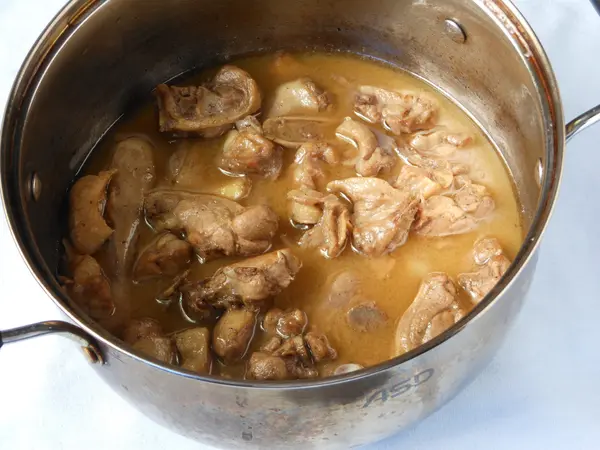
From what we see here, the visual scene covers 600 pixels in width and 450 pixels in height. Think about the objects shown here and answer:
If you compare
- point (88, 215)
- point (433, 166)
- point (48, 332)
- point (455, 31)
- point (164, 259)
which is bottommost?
point (48, 332)

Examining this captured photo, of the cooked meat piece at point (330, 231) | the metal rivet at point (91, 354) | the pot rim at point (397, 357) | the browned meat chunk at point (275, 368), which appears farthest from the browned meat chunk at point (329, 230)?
the metal rivet at point (91, 354)

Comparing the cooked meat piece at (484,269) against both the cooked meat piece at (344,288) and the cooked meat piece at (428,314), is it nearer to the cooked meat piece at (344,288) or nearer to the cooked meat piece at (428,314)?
the cooked meat piece at (428,314)

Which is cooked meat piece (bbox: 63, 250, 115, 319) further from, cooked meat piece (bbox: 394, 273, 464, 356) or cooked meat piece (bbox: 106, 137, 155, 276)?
cooked meat piece (bbox: 394, 273, 464, 356)

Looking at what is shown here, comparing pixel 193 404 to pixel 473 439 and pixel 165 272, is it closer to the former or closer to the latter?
pixel 165 272

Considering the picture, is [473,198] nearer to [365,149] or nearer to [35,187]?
[365,149]

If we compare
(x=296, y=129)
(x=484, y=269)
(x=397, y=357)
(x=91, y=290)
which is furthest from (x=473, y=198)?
(x=91, y=290)

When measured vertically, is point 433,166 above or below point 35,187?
above

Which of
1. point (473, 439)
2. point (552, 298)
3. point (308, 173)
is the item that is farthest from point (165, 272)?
point (552, 298)
